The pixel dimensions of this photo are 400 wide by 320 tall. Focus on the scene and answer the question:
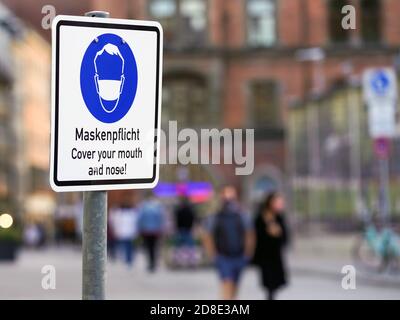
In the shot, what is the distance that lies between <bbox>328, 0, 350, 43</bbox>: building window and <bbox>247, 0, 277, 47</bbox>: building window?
287 centimetres

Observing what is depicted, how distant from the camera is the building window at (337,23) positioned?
4634 centimetres

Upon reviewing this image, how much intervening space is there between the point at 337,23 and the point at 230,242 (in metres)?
35.7

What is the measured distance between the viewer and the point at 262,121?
47.6 metres

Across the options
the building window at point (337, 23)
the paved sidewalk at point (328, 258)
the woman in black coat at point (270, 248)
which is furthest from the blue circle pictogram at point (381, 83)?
the building window at point (337, 23)

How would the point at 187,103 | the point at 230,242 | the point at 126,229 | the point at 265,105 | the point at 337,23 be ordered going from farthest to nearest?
the point at 265,105, the point at 187,103, the point at 337,23, the point at 126,229, the point at 230,242

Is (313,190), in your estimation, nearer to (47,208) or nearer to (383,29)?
(383,29)

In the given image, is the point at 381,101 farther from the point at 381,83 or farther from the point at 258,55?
the point at 258,55

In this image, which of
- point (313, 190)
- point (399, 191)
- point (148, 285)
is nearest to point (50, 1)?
point (313, 190)

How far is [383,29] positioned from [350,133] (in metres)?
20.6

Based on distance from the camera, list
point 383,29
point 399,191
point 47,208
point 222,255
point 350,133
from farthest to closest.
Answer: point 47,208 → point 383,29 → point 350,133 → point 399,191 → point 222,255

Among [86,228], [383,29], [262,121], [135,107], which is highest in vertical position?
[383,29]

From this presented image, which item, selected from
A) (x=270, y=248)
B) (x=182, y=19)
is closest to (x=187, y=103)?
(x=182, y=19)

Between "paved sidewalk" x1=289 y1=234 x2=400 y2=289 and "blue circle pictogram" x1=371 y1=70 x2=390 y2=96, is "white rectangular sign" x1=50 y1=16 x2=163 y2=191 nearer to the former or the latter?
"paved sidewalk" x1=289 y1=234 x2=400 y2=289

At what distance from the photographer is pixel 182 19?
47.2m
